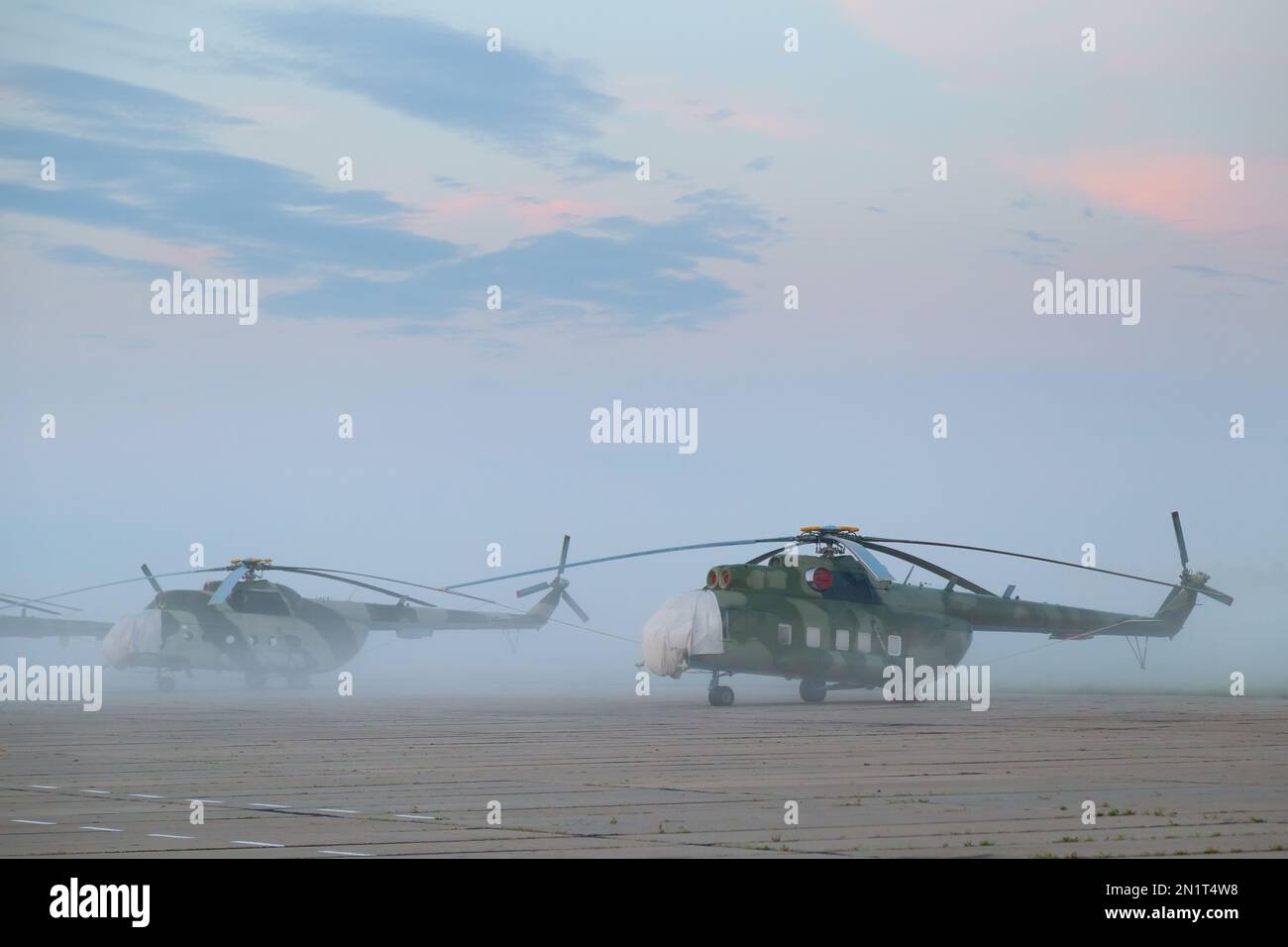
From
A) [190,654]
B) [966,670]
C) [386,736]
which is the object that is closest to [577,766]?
[386,736]

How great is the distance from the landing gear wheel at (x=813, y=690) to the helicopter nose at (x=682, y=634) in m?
5.26

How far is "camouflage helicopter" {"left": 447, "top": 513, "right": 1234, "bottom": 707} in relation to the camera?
4084cm

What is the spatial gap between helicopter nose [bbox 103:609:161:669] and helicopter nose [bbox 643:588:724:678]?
87.3 ft

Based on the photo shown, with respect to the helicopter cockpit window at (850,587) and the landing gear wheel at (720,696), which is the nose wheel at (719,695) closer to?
the landing gear wheel at (720,696)

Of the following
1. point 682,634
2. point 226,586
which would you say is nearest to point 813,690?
point 682,634

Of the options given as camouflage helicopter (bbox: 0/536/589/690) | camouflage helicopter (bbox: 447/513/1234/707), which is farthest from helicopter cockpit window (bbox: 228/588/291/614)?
camouflage helicopter (bbox: 447/513/1234/707)

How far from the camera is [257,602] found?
63.3 metres

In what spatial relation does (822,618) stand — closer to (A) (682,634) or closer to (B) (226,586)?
(A) (682,634)

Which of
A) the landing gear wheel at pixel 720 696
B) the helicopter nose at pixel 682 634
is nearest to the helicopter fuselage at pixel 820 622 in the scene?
the helicopter nose at pixel 682 634

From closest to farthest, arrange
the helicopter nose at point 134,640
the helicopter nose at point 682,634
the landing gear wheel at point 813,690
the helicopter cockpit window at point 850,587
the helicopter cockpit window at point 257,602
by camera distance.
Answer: the helicopter nose at point 682,634 → the helicopter cockpit window at point 850,587 → the landing gear wheel at point 813,690 → the helicopter nose at point 134,640 → the helicopter cockpit window at point 257,602

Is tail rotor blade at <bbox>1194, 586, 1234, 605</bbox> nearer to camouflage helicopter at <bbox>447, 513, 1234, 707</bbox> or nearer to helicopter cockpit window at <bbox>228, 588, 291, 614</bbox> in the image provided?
camouflage helicopter at <bbox>447, 513, 1234, 707</bbox>

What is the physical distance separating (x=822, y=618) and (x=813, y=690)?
337 centimetres

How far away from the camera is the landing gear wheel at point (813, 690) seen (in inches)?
1769
